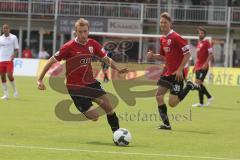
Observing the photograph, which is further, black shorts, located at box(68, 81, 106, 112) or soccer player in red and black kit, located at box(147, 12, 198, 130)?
soccer player in red and black kit, located at box(147, 12, 198, 130)

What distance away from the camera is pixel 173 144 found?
12.6 metres

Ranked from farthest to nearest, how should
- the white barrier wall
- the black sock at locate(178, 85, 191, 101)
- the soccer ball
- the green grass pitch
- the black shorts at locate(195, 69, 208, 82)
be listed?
Answer: the white barrier wall
the black shorts at locate(195, 69, 208, 82)
the black sock at locate(178, 85, 191, 101)
the soccer ball
the green grass pitch

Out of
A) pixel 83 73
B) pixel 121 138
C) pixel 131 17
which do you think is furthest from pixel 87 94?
pixel 131 17

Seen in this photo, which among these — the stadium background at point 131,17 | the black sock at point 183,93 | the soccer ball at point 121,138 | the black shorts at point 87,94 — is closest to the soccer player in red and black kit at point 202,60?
the black sock at point 183,93

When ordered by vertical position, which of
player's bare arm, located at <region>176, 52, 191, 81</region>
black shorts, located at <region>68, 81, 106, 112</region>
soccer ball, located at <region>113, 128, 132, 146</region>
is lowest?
soccer ball, located at <region>113, 128, 132, 146</region>

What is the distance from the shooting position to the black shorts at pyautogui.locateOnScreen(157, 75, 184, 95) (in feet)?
49.8

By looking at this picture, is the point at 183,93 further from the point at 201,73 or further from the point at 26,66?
the point at 26,66

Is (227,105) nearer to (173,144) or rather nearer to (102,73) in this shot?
(173,144)

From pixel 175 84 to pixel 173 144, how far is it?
9.39 feet

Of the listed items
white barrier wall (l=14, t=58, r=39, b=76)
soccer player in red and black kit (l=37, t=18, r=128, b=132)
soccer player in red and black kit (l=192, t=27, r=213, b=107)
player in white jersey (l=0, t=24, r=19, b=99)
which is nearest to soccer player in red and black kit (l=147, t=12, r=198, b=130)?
soccer player in red and black kit (l=37, t=18, r=128, b=132)

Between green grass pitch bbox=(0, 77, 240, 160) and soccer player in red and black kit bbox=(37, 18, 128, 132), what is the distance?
600 millimetres

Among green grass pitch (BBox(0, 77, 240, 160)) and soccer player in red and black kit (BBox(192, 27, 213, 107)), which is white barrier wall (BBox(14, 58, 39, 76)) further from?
soccer player in red and black kit (BBox(192, 27, 213, 107))

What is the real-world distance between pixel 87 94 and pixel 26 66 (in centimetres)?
3108

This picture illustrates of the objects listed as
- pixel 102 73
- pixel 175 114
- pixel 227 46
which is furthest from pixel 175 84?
pixel 227 46
